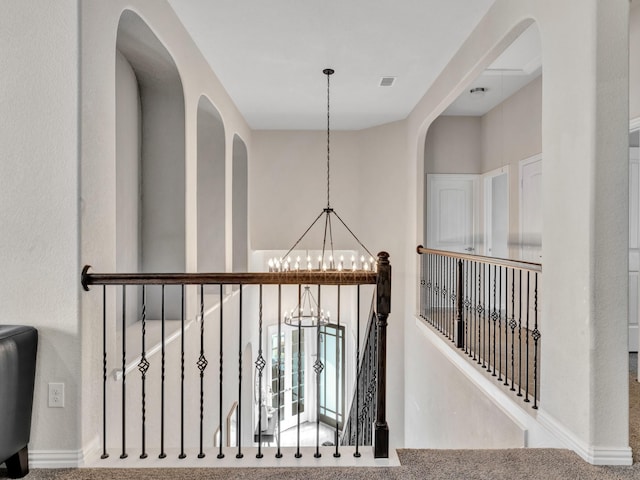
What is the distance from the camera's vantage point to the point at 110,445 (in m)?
2.56

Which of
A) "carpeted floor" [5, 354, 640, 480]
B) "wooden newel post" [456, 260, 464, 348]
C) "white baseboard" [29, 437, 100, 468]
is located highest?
"wooden newel post" [456, 260, 464, 348]

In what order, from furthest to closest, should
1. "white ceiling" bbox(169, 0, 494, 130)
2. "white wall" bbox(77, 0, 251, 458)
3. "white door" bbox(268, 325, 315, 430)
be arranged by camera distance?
1. "white door" bbox(268, 325, 315, 430)
2. "white ceiling" bbox(169, 0, 494, 130)
3. "white wall" bbox(77, 0, 251, 458)

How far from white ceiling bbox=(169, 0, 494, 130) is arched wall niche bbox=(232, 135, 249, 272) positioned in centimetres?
114

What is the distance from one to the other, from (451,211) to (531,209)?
148cm

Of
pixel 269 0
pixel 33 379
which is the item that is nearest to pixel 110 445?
pixel 33 379

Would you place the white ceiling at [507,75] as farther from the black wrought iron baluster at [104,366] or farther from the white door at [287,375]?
the white door at [287,375]

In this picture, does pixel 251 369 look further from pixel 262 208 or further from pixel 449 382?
pixel 449 382

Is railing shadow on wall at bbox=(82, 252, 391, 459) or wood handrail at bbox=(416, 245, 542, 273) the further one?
wood handrail at bbox=(416, 245, 542, 273)

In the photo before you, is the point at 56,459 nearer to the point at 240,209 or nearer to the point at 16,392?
the point at 16,392

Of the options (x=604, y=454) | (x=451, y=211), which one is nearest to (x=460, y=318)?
(x=604, y=454)

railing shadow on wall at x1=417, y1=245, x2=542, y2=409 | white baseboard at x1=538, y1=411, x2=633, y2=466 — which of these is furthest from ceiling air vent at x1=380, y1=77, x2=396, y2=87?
white baseboard at x1=538, y1=411, x2=633, y2=466

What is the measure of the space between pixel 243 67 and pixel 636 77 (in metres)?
3.48

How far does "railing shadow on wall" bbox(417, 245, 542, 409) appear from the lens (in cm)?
303

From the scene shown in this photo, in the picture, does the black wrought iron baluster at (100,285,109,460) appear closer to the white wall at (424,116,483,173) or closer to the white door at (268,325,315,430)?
the white wall at (424,116,483,173)
